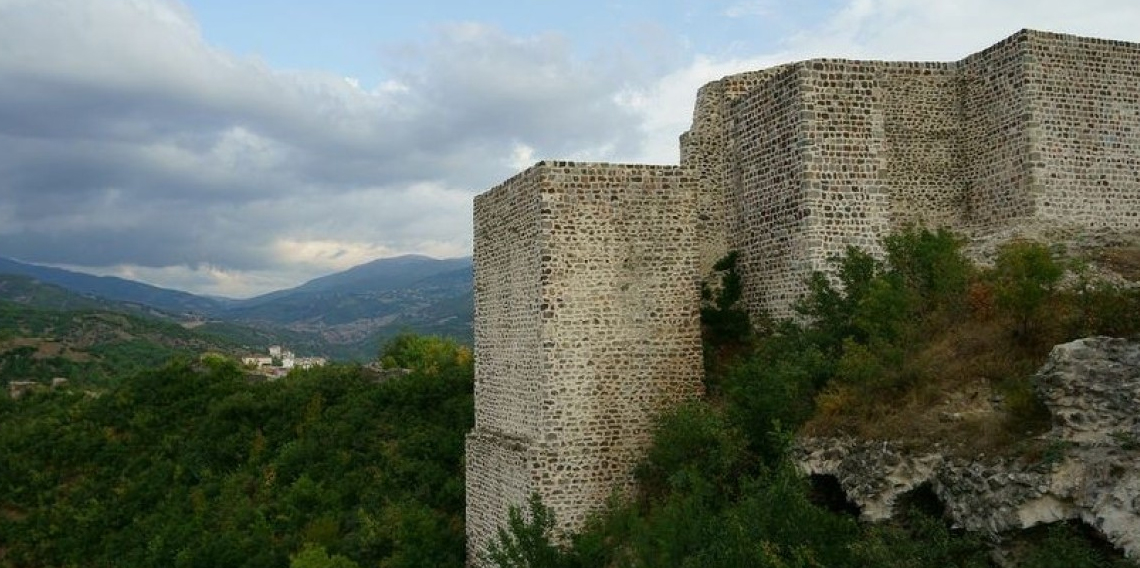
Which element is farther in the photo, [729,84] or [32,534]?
[32,534]

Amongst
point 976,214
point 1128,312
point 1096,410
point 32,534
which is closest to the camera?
point 1096,410

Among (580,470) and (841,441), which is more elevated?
(841,441)

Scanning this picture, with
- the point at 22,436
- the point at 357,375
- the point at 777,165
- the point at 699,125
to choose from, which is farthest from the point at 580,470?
the point at 22,436

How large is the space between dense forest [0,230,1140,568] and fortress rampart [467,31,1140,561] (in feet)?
2.23

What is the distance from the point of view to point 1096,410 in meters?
8.71

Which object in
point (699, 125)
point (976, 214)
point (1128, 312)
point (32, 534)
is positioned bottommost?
point (32, 534)

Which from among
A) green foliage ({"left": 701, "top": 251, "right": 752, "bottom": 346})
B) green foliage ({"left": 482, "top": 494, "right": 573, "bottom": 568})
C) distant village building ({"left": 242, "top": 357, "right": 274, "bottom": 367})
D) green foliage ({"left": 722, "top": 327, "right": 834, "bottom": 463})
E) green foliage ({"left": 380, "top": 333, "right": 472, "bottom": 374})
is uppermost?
green foliage ({"left": 701, "top": 251, "right": 752, "bottom": 346})

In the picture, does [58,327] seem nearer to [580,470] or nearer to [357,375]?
[357,375]

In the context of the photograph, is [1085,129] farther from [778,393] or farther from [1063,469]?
[1063,469]

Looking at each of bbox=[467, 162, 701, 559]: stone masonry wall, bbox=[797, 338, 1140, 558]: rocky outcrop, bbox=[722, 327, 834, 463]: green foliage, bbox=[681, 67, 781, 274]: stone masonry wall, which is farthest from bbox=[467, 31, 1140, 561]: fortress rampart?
bbox=[797, 338, 1140, 558]: rocky outcrop

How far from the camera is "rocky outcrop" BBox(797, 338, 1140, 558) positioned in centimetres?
798

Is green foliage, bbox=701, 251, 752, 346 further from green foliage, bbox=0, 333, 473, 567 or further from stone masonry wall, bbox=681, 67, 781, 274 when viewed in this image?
green foliage, bbox=0, 333, 473, 567

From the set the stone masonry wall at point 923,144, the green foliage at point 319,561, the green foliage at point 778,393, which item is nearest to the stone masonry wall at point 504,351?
the green foliage at point 778,393

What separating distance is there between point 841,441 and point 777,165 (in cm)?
615
